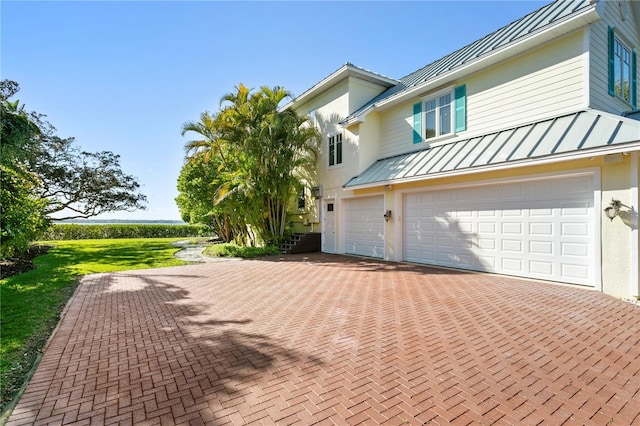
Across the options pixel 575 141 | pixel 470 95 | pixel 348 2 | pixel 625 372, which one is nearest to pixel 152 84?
pixel 348 2

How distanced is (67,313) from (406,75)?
50.6 ft

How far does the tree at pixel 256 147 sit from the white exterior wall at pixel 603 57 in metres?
10.0

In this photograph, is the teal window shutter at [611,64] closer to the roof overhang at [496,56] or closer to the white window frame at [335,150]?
the roof overhang at [496,56]

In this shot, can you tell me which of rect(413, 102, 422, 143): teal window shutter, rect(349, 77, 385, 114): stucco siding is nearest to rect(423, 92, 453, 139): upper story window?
rect(413, 102, 422, 143): teal window shutter

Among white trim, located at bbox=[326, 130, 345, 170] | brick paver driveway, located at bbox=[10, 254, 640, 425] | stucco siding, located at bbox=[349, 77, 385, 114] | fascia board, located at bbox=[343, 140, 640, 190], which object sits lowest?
brick paver driveway, located at bbox=[10, 254, 640, 425]

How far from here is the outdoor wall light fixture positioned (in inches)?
250

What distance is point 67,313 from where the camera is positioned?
5.74 m

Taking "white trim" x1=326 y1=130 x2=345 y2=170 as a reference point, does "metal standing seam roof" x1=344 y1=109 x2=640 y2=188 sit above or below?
below

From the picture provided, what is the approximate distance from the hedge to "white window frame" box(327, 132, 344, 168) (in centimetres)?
1514

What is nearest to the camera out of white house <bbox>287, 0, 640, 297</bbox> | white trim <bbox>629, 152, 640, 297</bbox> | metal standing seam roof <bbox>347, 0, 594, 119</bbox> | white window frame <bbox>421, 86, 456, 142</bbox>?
white trim <bbox>629, 152, 640, 297</bbox>

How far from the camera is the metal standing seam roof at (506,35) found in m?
8.31

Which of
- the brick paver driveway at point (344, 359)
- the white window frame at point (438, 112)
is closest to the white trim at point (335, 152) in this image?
the white window frame at point (438, 112)

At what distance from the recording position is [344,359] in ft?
12.2

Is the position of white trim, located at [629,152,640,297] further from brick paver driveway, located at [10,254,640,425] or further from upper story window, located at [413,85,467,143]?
upper story window, located at [413,85,467,143]
